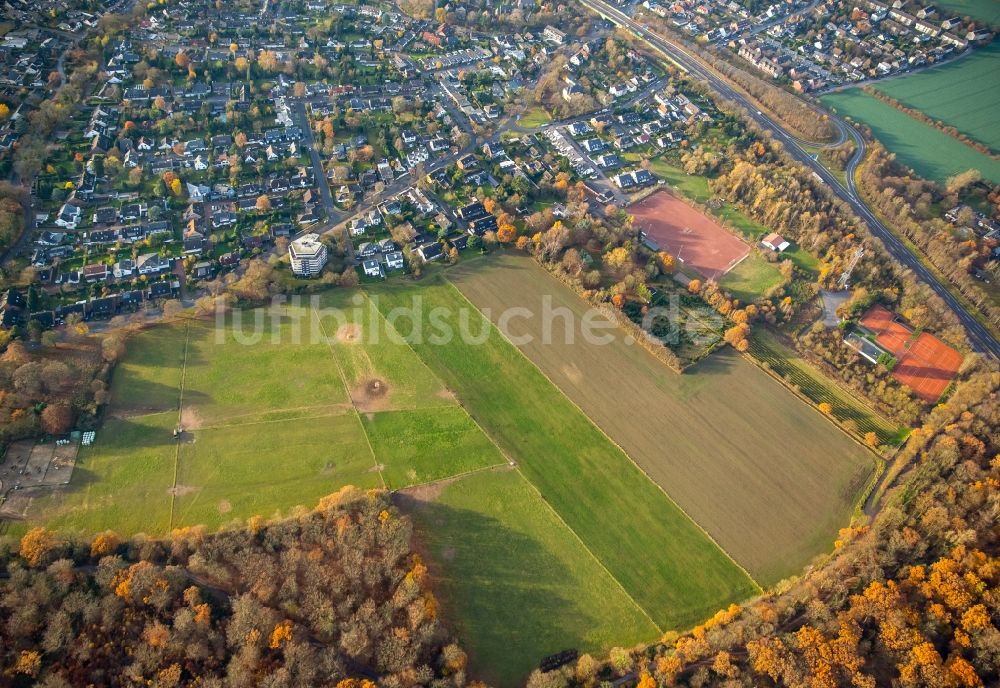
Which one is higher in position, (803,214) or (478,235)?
(803,214)

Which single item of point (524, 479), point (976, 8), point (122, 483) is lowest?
point (122, 483)

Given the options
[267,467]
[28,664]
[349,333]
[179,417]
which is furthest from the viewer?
[349,333]

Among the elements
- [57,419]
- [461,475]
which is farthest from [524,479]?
[57,419]

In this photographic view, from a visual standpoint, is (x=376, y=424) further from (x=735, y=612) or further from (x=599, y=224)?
(x=599, y=224)

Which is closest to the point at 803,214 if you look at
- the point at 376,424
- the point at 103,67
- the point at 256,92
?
the point at 376,424

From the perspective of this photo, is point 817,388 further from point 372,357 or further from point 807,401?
point 372,357

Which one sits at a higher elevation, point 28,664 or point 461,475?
point 461,475

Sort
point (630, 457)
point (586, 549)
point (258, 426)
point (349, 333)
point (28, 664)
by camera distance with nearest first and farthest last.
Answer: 1. point (28, 664)
2. point (586, 549)
3. point (258, 426)
4. point (630, 457)
5. point (349, 333)
